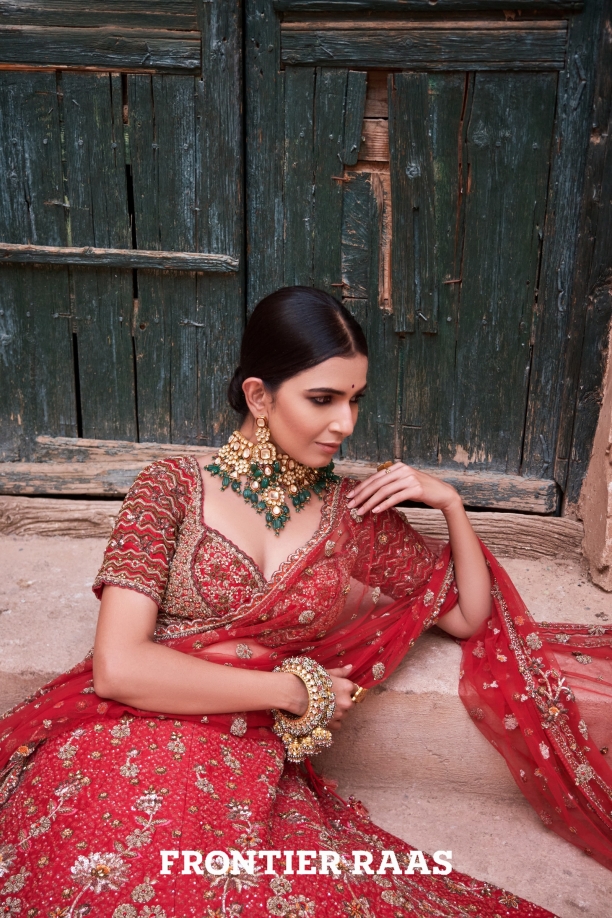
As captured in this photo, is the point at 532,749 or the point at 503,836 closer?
the point at 532,749

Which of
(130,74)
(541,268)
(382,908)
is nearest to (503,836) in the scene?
(382,908)

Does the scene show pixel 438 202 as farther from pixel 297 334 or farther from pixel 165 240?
pixel 297 334

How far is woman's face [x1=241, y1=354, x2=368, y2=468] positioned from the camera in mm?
2090

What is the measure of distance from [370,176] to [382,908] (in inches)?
93.8

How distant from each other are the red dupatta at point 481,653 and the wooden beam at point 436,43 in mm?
1561

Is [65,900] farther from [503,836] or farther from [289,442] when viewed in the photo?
[503,836]

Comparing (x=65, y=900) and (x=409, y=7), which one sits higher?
(x=409, y=7)

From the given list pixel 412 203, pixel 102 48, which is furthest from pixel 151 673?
pixel 102 48

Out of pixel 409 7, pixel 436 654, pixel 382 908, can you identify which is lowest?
pixel 436 654

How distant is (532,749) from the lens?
2367mm

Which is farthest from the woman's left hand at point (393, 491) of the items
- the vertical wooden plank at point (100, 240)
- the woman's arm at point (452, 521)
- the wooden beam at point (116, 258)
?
the vertical wooden plank at point (100, 240)

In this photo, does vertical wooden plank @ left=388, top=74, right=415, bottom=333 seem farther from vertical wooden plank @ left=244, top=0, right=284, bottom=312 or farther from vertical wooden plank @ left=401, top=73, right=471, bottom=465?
vertical wooden plank @ left=244, top=0, right=284, bottom=312

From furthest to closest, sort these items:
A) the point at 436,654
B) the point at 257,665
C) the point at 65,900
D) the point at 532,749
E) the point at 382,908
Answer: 1. the point at 436,654
2. the point at 532,749
3. the point at 257,665
4. the point at 382,908
5. the point at 65,900

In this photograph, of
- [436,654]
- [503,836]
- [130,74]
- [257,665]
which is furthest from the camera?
[130,74]
